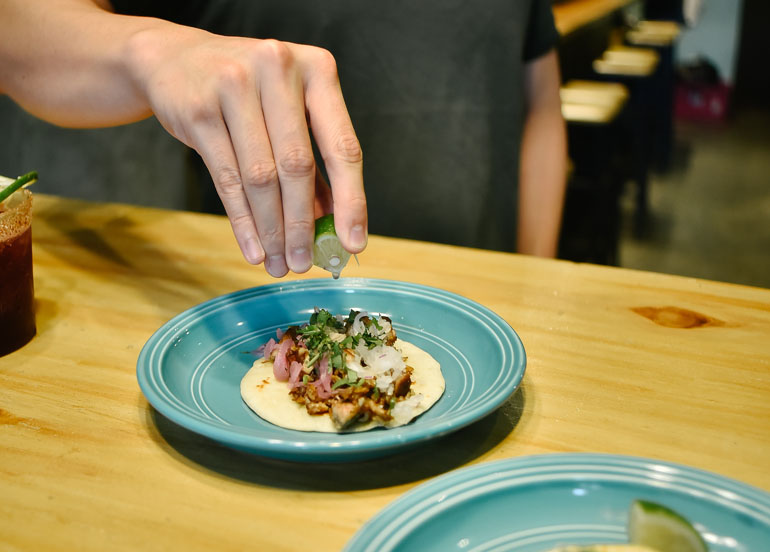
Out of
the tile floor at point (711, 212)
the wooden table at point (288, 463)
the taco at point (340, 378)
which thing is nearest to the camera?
the wooden table at point (288, 463)

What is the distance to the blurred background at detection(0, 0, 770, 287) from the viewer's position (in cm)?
285

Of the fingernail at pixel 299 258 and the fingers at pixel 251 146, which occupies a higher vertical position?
the fingers at pixel 251 146

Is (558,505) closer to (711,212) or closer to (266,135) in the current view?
(266,135)

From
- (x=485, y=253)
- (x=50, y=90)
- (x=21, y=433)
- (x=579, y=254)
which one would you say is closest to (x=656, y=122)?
(x=579, y=254)

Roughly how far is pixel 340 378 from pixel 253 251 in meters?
0.21

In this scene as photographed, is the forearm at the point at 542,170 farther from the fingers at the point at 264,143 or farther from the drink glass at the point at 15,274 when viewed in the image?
the drink glass at the point at 15,274

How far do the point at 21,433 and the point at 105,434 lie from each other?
0.10 metres

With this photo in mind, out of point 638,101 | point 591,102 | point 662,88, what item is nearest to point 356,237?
point 591,102

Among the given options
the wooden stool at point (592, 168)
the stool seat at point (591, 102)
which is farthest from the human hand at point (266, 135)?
the wooden stool at point (592, 168)

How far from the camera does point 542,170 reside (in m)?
2.16

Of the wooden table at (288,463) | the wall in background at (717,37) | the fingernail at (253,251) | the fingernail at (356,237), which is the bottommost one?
the wall in background at (717,37)

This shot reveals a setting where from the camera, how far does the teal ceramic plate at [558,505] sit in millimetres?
659

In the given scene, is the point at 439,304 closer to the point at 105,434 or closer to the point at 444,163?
the point at 105,434

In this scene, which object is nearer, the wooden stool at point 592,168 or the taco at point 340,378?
the taco at point 340,378
